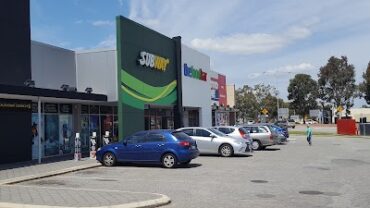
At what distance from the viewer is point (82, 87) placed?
27.2 m

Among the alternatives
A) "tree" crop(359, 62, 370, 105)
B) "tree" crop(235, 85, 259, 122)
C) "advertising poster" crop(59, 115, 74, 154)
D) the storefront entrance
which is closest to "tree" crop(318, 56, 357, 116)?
"tree" crop(359, 62, 370, 105)

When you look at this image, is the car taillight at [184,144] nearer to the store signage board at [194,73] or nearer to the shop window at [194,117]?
the store signage board at [194,73]

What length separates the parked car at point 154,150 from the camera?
1923 centimetres

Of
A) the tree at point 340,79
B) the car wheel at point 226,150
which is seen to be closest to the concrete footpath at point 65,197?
the car wheel at point 226,150

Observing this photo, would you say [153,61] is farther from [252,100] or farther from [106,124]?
[252,100]

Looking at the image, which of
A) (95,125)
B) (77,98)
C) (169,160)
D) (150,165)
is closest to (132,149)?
(150,165)

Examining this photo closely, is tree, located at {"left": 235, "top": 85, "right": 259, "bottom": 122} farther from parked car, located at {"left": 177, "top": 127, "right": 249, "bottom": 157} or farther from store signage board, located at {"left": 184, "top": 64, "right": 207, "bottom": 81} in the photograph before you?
parked car, located at {"left": 177, "top": 127, "right": 249, "bottom": 157}

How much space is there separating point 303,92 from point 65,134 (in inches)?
4206

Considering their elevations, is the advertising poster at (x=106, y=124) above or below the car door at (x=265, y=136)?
above

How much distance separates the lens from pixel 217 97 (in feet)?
159

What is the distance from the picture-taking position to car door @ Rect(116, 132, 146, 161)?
19750 mm

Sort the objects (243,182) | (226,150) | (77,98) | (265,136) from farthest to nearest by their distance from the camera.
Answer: (265,136) → (226,150) → (77,98) → (243,182)

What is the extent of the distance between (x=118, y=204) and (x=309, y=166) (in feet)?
36.3

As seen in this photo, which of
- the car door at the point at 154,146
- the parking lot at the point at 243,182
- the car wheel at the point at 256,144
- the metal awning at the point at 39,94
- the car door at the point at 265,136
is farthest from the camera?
the car wheel at the point at 256,144
